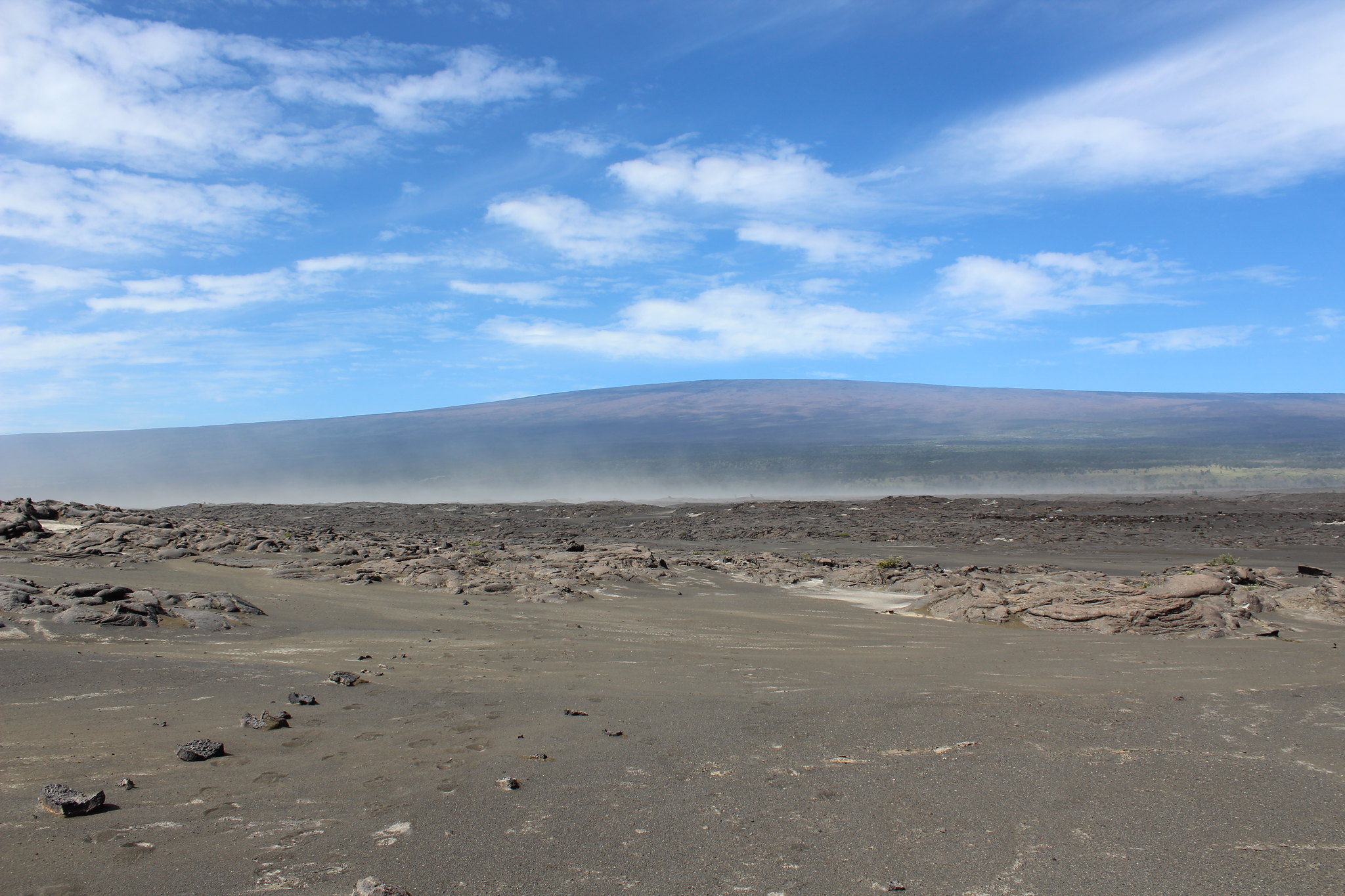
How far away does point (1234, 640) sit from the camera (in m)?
6.82

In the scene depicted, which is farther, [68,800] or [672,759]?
[672,759]

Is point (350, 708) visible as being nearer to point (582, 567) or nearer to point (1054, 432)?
point (582, 567)

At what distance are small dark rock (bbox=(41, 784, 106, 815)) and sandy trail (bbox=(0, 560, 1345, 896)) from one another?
0.06 m

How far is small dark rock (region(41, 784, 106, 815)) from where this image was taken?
2.74 m

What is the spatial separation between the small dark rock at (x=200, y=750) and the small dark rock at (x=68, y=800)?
515 mm

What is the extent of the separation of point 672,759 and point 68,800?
2427 mm

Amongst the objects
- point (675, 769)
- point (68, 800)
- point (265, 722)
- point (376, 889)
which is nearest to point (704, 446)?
point (265, 722)

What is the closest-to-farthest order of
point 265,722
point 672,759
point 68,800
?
point 68,800 → point 672,759 → point 265,722

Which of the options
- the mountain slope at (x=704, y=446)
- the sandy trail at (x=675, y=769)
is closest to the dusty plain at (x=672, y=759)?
the sandy trail at (x=675, y=769)

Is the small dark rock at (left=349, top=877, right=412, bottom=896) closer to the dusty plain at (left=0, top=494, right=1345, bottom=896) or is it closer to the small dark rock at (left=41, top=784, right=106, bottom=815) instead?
the dusty plain at (left=0, top=494, right=1345, bottom=896)

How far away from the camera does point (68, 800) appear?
9.02 feet

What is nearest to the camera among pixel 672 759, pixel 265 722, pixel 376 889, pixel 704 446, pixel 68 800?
pixel 376 889

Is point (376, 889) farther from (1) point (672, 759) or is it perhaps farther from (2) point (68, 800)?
(1) point (672, 759)

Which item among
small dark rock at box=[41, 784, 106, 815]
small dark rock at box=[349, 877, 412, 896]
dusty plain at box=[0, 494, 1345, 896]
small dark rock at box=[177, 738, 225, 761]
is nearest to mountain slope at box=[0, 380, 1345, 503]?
dusty plain at box=[0, 494, 1345, 896]
